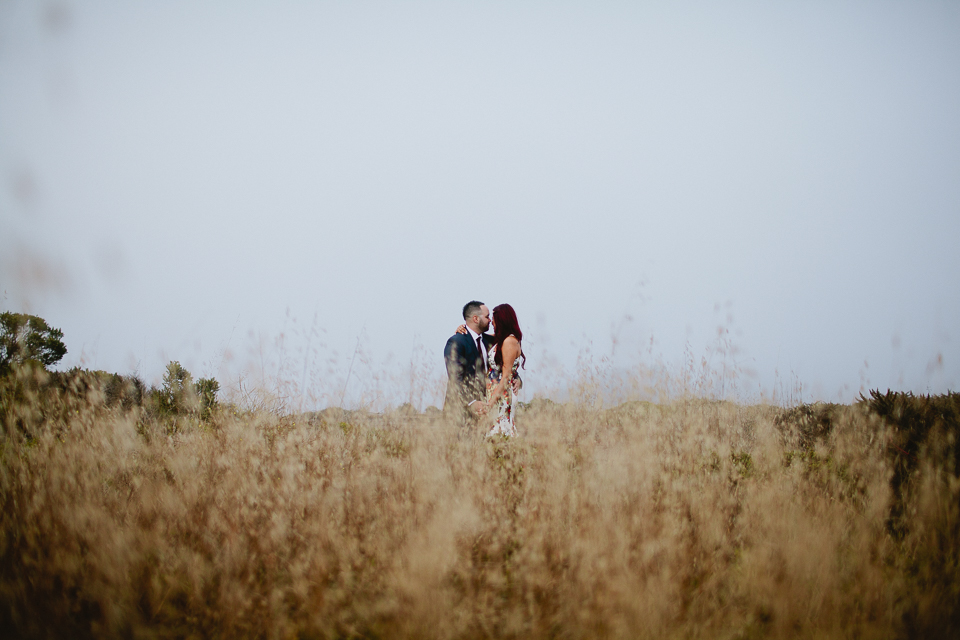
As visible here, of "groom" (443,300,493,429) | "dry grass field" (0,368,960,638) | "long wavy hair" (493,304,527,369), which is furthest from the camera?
"long wavy hair" (493,304,527,369)

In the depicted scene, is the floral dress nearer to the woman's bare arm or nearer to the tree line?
the woman's bare arm

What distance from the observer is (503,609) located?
1.79m

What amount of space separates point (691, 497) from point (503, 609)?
131 cm

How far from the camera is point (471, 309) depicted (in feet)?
16.4

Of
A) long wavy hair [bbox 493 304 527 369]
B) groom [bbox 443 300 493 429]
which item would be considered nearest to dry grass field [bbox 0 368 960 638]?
groom [bbox 443 300 493 429]

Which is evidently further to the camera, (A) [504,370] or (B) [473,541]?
(A) [504,370]

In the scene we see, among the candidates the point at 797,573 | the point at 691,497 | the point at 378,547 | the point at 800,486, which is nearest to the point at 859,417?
the point at 800,486

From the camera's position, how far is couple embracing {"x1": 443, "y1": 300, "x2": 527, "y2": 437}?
4.32 metres

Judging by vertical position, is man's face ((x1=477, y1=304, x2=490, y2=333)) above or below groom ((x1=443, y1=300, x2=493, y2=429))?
above

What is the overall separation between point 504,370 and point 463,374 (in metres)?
0.43

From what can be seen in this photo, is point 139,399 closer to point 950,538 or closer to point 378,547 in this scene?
point 378,547

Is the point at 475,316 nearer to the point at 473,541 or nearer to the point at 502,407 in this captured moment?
the point at 502,407

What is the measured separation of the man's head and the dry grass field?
179cm

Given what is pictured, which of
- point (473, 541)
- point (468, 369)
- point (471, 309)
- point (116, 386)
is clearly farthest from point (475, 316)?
point (116, 386)
